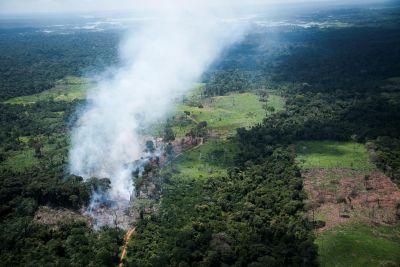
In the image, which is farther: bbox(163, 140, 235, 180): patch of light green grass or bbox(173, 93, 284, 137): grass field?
bbox(173, 93, 284, 137): grass field

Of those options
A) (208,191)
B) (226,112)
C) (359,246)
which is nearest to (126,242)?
(208,191)

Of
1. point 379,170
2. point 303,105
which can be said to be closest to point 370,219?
point 379,170

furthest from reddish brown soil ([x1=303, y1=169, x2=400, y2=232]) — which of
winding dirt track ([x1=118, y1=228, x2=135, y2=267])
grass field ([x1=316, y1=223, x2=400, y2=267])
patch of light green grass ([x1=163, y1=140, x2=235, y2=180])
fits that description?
winding dirt track ([x1=118, y1=228, x2=135, y2=267])

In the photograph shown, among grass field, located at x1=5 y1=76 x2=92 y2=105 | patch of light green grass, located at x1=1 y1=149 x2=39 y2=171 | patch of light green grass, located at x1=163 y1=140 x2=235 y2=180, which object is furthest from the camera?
grass field, located at x1=5 y1=76 x2=92 y2=105

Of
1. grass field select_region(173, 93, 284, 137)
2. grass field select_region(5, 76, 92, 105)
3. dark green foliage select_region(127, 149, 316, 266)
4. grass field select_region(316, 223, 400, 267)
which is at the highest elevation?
grass field select_region(5, 76, 92, 105)

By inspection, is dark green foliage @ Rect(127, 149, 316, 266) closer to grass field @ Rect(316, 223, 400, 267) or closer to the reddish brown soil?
grass field @ Rect(316, 223, 400, 267)

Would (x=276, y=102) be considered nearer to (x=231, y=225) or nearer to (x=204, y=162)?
Answer: (x=204, y=162)

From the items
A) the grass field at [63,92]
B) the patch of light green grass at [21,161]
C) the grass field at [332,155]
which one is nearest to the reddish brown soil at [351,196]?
the grass field at [332,155]
